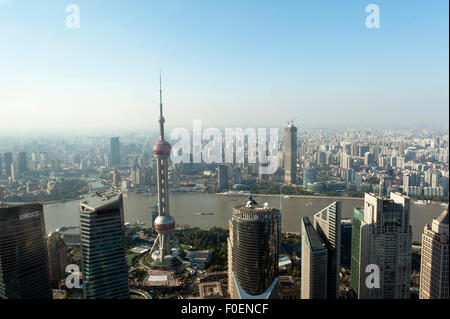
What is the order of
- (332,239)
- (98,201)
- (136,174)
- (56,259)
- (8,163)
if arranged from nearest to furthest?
(98,201), (332,239), (56,259), (8,163), (136,174)

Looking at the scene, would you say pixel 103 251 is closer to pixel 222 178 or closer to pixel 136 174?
pixel 136 174

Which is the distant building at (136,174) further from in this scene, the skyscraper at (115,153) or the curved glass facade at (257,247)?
the curved glass facade at (257,247)

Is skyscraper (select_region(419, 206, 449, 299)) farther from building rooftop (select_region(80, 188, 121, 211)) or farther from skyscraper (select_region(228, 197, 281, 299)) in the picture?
building rooftop (select_region(80, 188, 121, 211))

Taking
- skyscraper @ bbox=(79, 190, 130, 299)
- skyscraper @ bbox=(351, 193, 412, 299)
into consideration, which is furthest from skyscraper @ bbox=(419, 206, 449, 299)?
skyscraper @ bbox=(79, 190, 130, 299)

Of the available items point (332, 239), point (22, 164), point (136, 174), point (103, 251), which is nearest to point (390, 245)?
point (332, 239)

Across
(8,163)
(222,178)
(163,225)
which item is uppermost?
(8,163)

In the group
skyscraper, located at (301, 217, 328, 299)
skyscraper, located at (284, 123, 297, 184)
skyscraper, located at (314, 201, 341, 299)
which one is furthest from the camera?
skyscraper, located at (284, 123, 297, 184)
